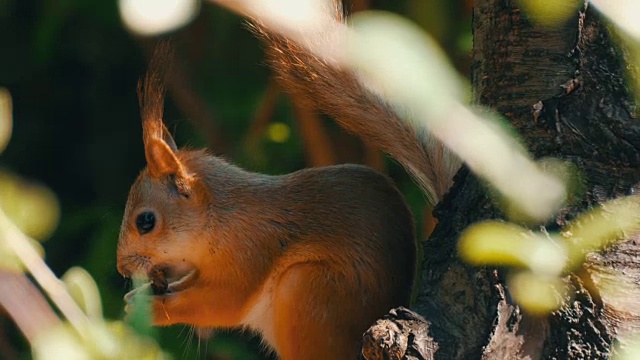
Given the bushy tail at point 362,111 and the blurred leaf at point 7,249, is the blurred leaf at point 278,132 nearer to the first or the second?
the bushy tail at point 362,111

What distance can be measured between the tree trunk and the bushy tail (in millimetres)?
224

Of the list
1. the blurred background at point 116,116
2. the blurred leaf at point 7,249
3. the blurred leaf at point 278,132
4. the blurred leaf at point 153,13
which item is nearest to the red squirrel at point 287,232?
the blurred background at point 116,116

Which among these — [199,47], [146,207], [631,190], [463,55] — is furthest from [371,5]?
[631,190]

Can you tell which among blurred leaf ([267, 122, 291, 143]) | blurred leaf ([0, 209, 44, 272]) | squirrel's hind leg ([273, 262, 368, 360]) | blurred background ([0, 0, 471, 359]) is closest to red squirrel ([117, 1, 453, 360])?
squirrel's hind leg ([273, 262, 368, 360])

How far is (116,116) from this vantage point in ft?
9.20

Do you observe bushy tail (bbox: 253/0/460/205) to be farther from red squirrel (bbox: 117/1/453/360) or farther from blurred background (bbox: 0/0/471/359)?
blurred background (bbox: 0/0/471/359)

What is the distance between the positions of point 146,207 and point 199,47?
830mm

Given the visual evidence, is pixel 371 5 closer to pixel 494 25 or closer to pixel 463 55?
pixel 463 55

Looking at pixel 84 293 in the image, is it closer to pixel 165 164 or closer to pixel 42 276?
pixel 42 276

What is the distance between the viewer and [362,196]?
171 cm

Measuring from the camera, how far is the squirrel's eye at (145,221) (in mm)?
1906

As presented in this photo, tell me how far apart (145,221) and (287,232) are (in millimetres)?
338

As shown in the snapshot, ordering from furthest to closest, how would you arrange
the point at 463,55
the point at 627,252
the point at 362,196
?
the point at 463,55 → the point at 362,196 → the point at 627,252

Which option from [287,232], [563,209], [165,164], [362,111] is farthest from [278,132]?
[563,209]
